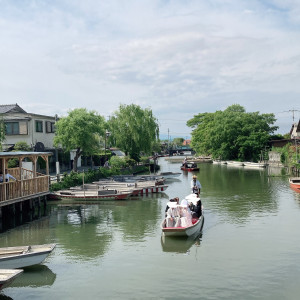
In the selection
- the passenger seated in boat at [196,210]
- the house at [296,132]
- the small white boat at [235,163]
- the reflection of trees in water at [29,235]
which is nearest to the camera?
the reflection of trees in water at [29,235]

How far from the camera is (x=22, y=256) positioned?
48.8 feet

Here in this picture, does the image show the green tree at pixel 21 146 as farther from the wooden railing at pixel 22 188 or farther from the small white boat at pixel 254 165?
the small white boat at pixel 254 165

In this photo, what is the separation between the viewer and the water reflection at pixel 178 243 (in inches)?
750

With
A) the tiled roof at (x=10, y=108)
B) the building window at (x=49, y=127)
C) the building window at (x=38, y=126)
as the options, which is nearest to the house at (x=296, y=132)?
the building window at (x=49, y=127)

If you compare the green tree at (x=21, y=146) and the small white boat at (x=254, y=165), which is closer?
the green tree at (x=21, y=146)

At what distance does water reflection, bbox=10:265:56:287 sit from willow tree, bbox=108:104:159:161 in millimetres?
45038

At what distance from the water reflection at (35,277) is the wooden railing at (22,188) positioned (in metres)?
9.47

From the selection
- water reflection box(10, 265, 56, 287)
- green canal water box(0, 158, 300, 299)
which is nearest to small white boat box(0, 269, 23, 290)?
green canal water box(0, 158, 300, 299)

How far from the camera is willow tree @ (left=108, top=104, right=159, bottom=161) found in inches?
2404

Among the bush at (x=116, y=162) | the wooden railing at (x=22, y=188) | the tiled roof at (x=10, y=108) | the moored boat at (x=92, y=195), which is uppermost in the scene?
the tiled roof at (x=10, y=108)

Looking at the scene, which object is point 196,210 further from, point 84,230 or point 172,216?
point 84,230

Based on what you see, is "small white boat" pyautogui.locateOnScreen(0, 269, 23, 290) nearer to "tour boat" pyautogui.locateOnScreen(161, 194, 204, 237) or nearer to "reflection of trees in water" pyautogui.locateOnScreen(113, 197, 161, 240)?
"tour boat" pyautogui.locateOnScreen(161, 194, 204, 237)

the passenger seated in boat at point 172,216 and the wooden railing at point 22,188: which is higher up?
the wooden railing at point 22,188

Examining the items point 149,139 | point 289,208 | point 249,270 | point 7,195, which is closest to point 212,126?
point 149,139
